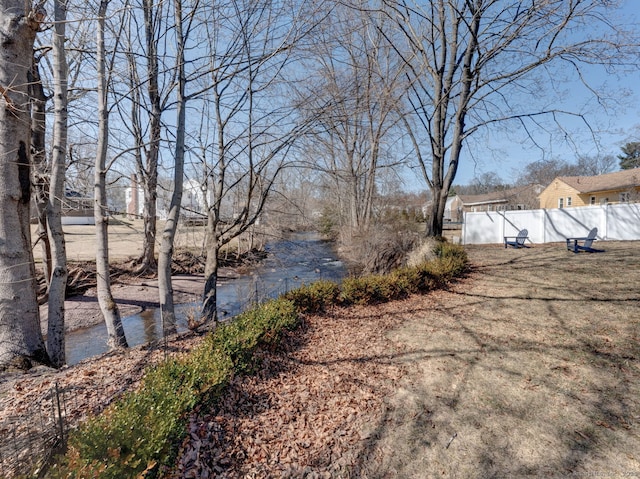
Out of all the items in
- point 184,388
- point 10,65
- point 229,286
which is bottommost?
point 229,286

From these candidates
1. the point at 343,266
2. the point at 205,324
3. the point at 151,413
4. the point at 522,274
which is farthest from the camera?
the point at 343,266

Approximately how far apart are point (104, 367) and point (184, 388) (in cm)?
166

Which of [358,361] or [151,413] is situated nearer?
[151,413]

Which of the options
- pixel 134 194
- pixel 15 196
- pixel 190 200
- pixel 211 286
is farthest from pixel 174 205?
pixel 134 194

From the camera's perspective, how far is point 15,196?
354cm

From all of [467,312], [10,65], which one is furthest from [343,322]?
[10,65]

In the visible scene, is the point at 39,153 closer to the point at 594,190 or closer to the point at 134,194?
the point at 134,194

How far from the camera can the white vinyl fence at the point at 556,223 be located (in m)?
12.5

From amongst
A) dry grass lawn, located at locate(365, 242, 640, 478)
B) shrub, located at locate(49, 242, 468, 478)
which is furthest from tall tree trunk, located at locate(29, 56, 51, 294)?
dry grass lawn, located at locate(365, 242, 640, 478)

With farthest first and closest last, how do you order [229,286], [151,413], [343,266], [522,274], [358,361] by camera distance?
[343,266]
[229,286]
[522,274]
[358,361]
[151,413]

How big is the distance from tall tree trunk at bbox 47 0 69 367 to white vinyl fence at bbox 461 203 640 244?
14757 millimetres

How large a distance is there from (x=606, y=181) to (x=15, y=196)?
35.3 meters

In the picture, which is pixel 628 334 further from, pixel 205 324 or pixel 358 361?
pixel 205 324

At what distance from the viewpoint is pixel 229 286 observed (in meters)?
11.4
